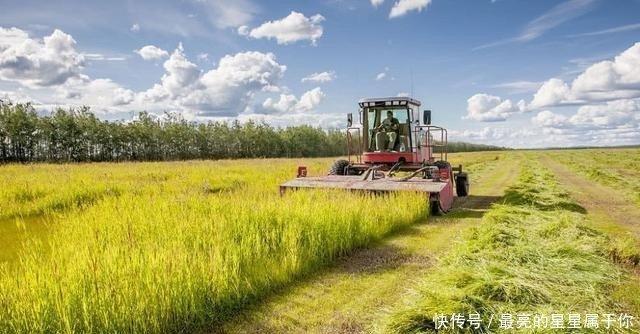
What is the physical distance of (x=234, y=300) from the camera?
481 cm

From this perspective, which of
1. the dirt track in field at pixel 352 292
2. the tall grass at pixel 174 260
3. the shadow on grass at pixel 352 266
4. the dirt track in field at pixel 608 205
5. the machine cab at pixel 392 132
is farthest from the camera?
the machine cab at pixel 392 132


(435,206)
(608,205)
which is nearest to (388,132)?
(435,206)

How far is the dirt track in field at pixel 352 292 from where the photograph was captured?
14.4 feet

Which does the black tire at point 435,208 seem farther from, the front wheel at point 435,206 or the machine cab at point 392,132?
the machine cab at point 392,132

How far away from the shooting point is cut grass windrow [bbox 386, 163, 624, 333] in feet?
13.7

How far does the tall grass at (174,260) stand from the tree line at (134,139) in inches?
2121

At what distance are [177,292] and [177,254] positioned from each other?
60 cm

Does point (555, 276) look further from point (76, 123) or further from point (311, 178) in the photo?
point (76, 123)

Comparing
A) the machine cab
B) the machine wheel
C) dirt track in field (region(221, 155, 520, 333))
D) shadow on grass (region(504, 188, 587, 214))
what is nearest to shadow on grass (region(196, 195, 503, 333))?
dirt track in field (region(221, 155, 520, 333))

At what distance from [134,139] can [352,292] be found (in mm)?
65258

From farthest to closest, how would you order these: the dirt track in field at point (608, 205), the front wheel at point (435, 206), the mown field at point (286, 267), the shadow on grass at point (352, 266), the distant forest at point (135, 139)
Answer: the distant forest at point (135, 139) → the front wheel at point (435, 206) → the dirt track in field at point (608, 205) → the shadow on grass at point (352, 266) → the mown field at point (286, 267)

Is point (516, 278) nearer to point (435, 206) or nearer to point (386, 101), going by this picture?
point (435, 206)

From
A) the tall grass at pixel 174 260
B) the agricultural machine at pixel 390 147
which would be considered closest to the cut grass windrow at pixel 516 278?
the tall grass at pixel 174 260

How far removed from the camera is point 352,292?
527 centimetres
